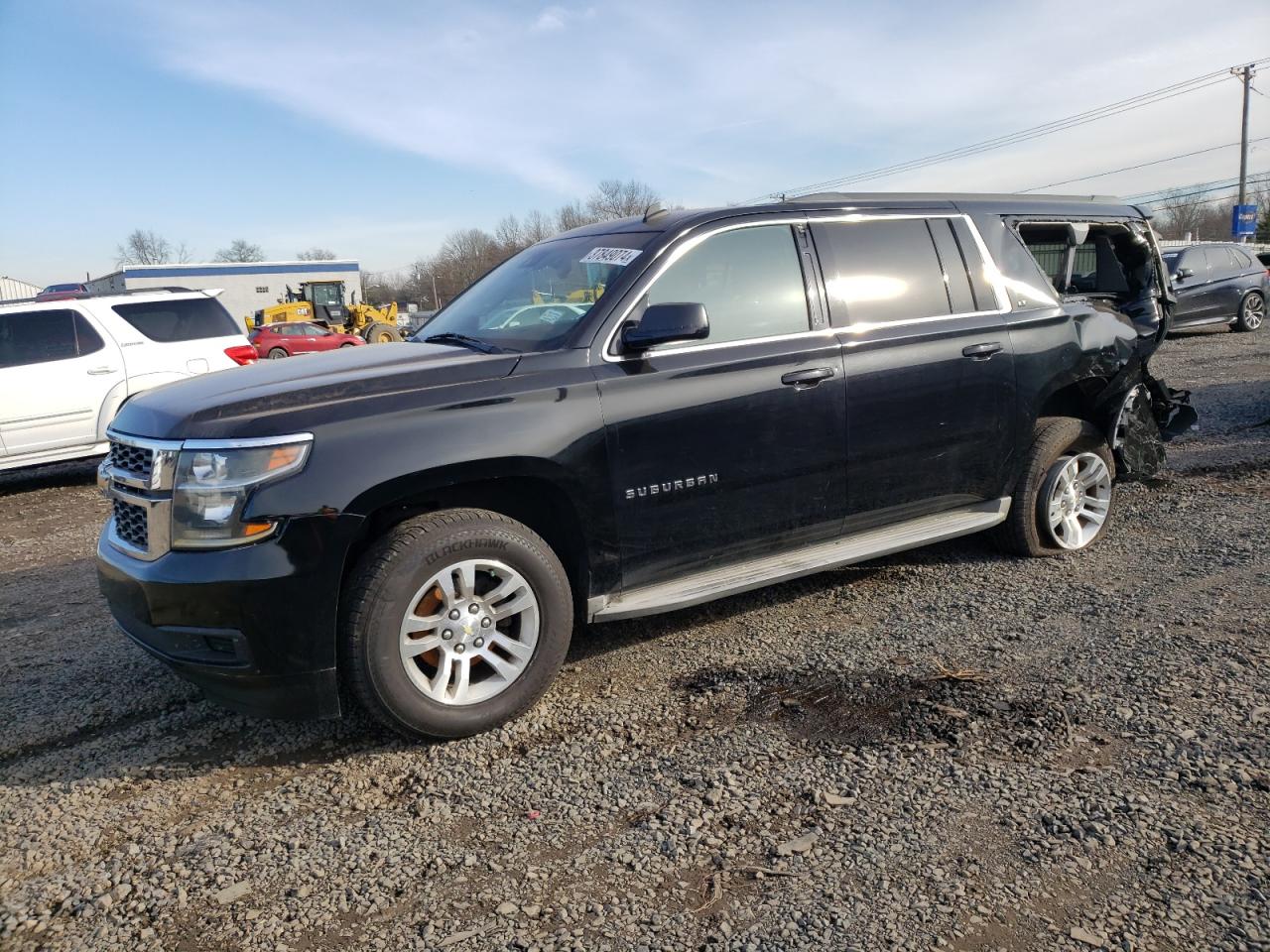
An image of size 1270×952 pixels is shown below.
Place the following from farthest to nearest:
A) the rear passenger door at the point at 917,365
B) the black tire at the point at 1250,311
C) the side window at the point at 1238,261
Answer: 1. the side window at the point at 1238,261
2. the black tire at the point at 1250,311
3. the rear passenger door at the point at 917,365

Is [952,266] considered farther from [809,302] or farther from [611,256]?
[611,256]

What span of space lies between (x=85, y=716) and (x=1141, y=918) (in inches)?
147

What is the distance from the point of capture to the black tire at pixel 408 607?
288cm

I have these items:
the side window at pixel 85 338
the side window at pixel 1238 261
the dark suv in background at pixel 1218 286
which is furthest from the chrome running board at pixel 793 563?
the side window at pixel 1238 261

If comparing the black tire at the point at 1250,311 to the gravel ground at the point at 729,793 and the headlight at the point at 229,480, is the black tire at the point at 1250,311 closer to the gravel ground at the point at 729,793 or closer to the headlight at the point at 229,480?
the gravel ground at the point at 729,793

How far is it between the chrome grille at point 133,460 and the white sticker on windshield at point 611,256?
1933 mm

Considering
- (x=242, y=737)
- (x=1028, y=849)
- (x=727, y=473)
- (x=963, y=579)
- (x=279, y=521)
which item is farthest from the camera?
(x=963, y=579)

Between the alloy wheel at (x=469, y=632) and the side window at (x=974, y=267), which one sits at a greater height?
the side window at (x=974, y=267)

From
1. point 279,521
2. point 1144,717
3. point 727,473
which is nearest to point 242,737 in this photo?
point 279,521

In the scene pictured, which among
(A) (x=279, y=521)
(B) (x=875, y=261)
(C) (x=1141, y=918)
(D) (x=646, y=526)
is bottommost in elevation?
(C) (x=1141, y=918)

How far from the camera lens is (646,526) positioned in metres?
3.39

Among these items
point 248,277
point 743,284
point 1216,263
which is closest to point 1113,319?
point 743,284

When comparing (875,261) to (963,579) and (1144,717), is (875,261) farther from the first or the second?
(1144,717)

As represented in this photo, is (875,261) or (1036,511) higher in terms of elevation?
(875,261)
